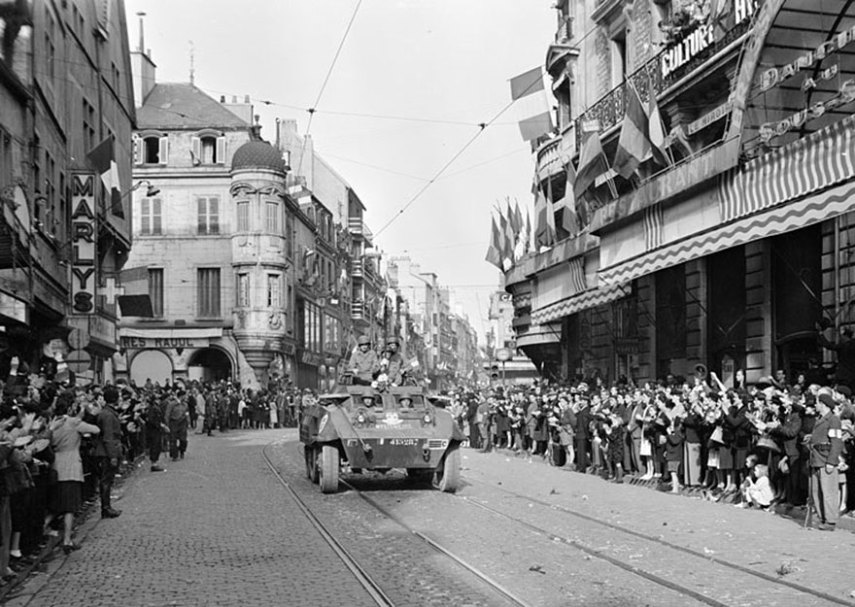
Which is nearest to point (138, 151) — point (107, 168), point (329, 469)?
point (107, 168)

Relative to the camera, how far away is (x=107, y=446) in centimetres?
1446

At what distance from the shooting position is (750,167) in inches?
707

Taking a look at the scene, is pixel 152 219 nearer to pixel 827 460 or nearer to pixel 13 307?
pixel 13 307

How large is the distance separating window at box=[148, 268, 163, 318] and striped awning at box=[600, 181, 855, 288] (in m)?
37.1

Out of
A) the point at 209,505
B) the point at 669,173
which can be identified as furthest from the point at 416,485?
the point at 669,173

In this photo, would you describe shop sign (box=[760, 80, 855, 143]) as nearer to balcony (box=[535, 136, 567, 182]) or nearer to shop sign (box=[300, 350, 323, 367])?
balcony (box=[535, 136, 567, 182])

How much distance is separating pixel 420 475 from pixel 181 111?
42173 millimetres

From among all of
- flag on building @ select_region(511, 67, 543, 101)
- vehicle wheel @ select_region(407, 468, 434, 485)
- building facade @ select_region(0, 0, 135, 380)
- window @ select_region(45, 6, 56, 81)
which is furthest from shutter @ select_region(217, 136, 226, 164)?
vehicle wheel @ select_region(407, 468, 434, 485)

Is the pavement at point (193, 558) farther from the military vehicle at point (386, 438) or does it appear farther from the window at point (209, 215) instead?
the window at point (209, 215)

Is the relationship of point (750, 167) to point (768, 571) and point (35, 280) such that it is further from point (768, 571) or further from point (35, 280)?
point (35, 280)

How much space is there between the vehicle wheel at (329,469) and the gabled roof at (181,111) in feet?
138

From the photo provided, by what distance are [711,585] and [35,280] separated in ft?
50.1

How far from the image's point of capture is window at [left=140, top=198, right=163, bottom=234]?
56.6 meters

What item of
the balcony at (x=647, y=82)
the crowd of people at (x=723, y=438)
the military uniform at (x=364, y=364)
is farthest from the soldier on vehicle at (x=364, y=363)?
the balcony at (x=647, y=82)
